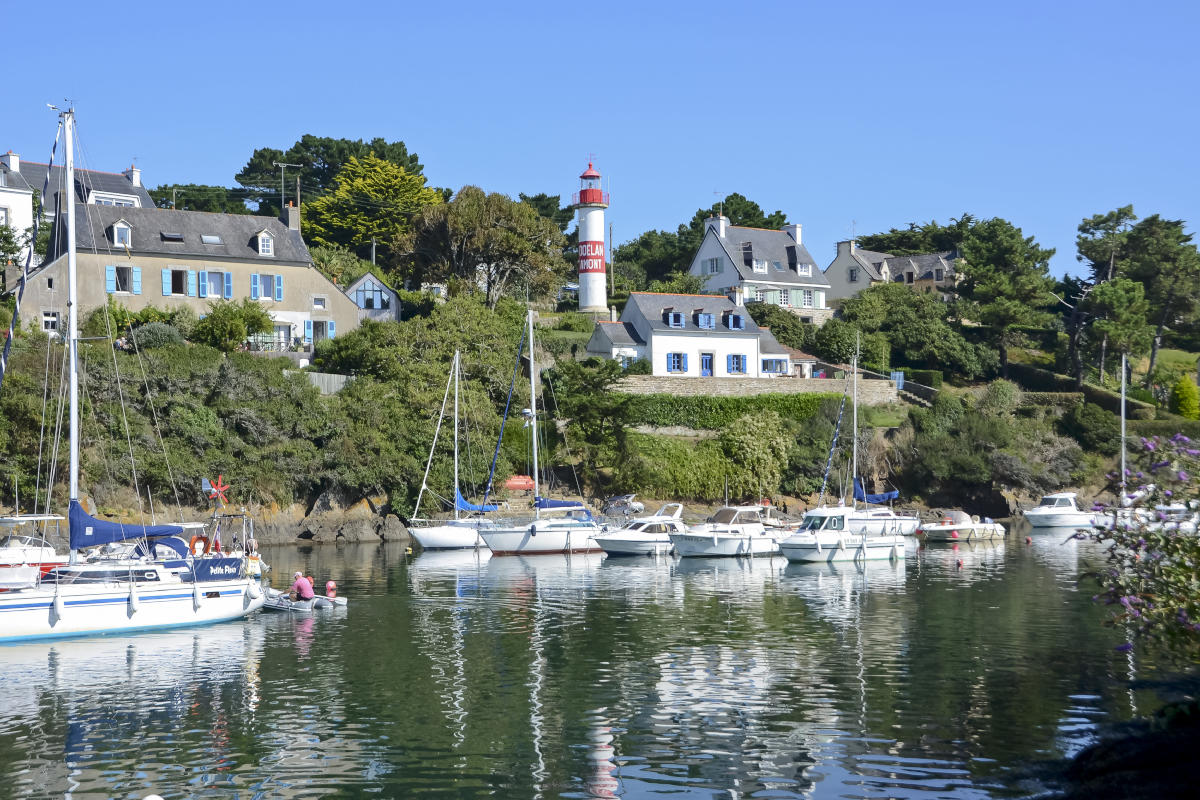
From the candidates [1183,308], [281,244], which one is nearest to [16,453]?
[281,244]

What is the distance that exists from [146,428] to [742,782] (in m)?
49.6

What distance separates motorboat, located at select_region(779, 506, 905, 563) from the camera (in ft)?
170

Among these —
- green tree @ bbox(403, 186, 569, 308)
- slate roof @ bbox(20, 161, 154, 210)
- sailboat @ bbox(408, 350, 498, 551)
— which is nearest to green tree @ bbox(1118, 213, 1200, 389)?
green tree @ bbox(403, 186, 569, 308)

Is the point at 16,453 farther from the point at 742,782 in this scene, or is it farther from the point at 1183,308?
the point at 1183,308

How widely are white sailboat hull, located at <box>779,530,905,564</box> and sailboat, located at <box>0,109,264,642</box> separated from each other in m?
25.8

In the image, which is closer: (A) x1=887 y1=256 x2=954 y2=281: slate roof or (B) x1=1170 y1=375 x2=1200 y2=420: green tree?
(B) x1=1170 y1=375 x2=1200 y2=420: green tree

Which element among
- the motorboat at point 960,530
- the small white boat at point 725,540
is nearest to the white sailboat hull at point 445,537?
the small white boat at point 725,540

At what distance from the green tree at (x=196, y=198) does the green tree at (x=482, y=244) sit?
1104 inches

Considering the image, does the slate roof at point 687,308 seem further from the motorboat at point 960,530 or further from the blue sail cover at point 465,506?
the motorboat at point 960,530

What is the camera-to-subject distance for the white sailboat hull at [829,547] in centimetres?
5166

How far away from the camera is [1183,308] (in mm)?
98188

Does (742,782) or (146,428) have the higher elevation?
(146,428)

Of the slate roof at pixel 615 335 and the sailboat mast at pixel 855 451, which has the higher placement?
the slate roof at pixel 615 335

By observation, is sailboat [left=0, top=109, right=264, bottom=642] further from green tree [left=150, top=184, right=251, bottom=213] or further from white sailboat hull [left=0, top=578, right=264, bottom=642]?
green tree [left=150, top=184, right=251, bottom=213]
